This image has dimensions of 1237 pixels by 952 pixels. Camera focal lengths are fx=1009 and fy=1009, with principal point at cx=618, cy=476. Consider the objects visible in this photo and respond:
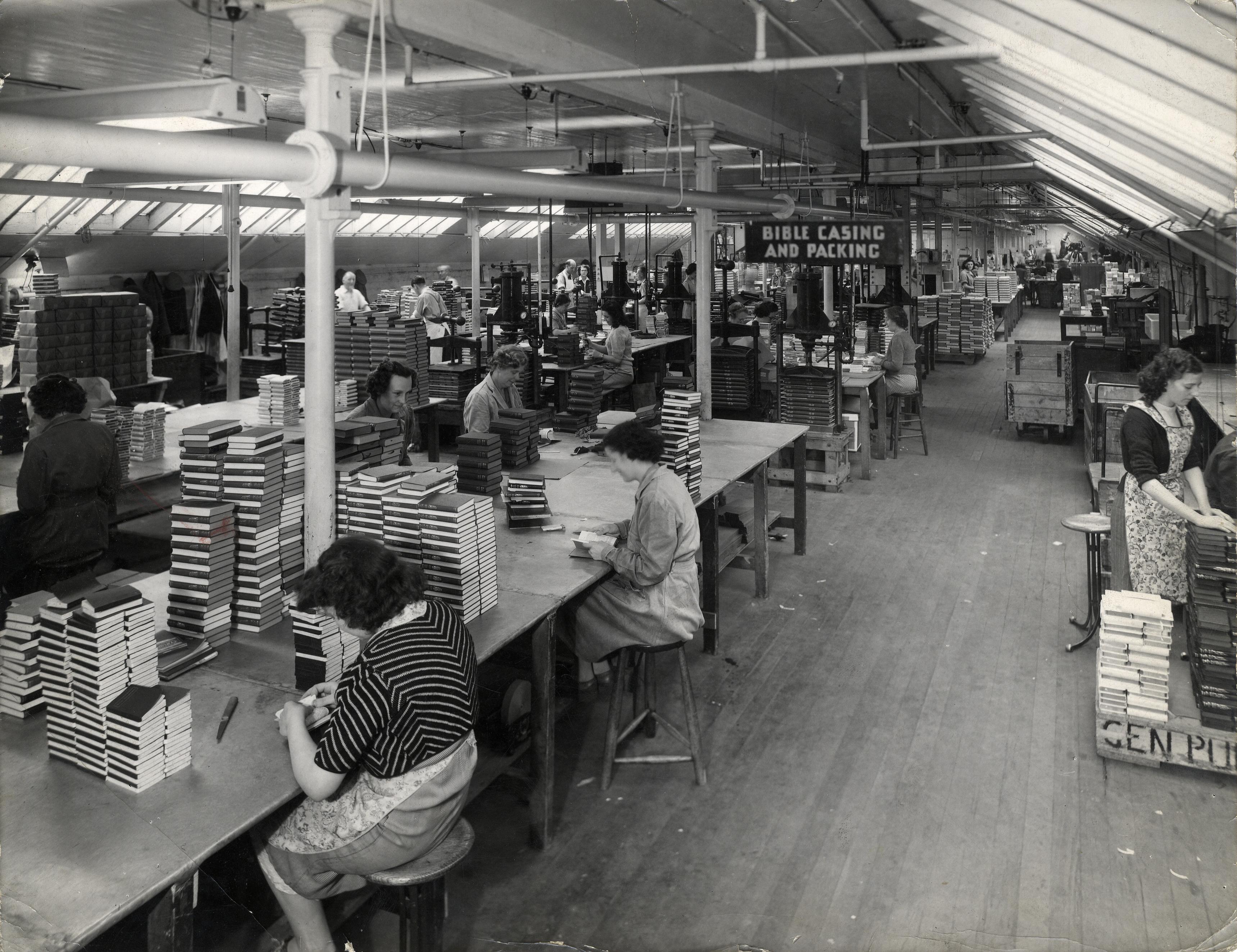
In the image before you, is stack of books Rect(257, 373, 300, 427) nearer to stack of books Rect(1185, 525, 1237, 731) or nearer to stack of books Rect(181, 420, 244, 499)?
stack of books Rect(181, 420, 244, 499)

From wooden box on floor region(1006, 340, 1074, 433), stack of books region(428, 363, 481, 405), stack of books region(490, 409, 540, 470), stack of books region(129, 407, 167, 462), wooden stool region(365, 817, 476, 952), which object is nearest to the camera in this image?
wooden stool region(365, 817, 476, 952)

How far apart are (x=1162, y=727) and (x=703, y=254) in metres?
5.54

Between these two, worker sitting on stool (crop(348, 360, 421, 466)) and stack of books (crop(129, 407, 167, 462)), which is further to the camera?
stack of books (crop(129, 407, 167, 462))

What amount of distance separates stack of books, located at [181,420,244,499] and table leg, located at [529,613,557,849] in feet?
4.48

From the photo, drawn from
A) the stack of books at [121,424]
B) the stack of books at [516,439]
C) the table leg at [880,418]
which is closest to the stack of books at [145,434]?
the stack of books at [121,424]

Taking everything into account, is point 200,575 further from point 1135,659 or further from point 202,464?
point 1135,659

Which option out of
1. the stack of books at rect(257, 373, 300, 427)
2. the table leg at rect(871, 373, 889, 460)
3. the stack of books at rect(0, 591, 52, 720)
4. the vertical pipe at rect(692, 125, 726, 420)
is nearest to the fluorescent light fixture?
the stack of books at rect(0, 591, 52, 720)

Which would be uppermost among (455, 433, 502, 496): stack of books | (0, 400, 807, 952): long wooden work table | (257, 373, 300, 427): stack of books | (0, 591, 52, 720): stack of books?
(257, 373, 300, 427): stack of books

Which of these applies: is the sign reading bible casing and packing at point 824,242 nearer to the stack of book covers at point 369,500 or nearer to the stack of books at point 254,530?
the stack of book covers at point 369,500

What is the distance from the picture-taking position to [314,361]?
13.6 ft

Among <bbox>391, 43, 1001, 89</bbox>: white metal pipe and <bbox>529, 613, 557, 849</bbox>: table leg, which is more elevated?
<bbox>391, 43, 1001, 89</bbox>: white metal pipe

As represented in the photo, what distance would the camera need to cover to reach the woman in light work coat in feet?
14.3

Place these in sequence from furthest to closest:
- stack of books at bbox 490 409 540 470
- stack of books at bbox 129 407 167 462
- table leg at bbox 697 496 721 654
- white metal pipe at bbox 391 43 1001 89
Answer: stack of books at bbox 129 407 167 462, stack of books at bbox 490 409 540 470, table leg at bbox 697 496 721 654, white metal pipe at bbox 391 43 1001 89

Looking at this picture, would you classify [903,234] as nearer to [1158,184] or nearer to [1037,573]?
[1037,573]
